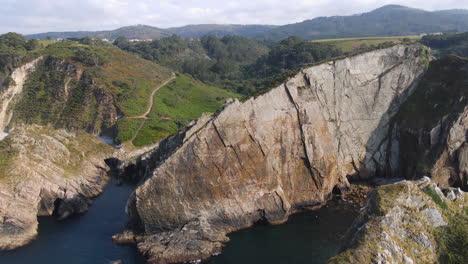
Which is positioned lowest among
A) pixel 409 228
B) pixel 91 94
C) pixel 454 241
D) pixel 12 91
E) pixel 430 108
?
pixel 454 241

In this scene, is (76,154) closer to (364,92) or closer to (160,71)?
(364,92)

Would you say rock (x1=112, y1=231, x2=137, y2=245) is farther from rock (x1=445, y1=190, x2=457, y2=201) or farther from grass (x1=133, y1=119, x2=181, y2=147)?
grass (x1=133, y1=119, x2=181, y2=147)

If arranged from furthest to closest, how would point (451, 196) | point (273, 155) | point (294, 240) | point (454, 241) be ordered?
point (273, 155) < point (294, 240) < point (451, 196) < point (454, 241)

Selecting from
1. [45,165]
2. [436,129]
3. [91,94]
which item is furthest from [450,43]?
[45,165]

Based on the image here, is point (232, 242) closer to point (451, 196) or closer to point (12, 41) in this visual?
point (451, 196)

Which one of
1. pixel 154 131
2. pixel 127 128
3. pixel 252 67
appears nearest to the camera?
pixel 127 128

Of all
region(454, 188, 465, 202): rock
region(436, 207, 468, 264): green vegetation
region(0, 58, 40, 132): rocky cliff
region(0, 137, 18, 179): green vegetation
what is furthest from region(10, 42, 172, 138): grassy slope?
region(436, 207, 468, 264): green vegetation
